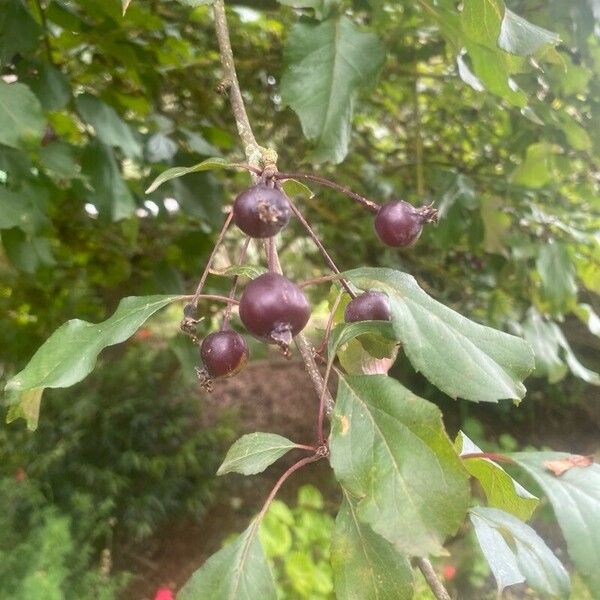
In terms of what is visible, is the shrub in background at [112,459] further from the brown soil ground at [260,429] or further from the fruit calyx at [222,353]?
the fruit calyx at [222,353]

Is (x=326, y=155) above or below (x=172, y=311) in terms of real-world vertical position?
above

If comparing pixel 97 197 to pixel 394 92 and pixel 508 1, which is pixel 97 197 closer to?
pixel 508 1

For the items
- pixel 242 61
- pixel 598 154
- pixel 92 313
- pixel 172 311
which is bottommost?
pixel 172 311

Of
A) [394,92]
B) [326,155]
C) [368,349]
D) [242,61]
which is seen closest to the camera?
[368,349]

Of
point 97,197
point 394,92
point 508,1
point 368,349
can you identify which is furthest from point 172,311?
point 368,349

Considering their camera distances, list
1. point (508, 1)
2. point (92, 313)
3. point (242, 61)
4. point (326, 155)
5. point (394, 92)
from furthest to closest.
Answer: point (394, 92) < point (92, 313) < point (242, 61) < point (508, 1) < point (326, 155)

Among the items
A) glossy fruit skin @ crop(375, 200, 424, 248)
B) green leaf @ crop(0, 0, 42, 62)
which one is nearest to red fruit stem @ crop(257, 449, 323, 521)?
glossy fruit skin @ crop(375, 200, 424, 248)
